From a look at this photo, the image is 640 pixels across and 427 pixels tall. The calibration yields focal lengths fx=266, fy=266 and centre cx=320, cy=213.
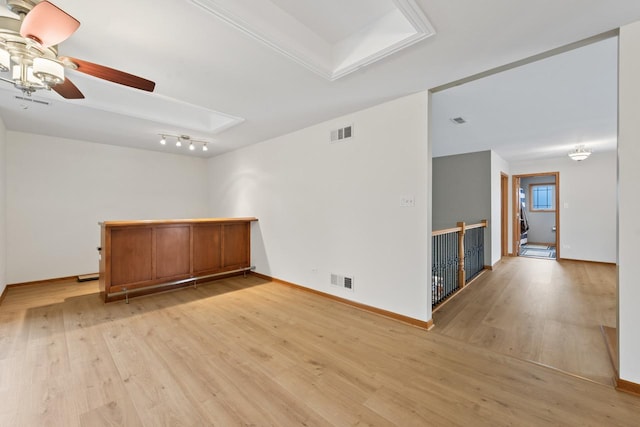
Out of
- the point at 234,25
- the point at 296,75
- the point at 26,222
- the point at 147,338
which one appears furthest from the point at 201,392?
the point at 26,222

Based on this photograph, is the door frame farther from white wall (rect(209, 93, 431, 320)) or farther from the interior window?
white wall (rect(209, 93, 431, 320))

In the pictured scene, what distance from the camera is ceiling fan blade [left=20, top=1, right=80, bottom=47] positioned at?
130cm

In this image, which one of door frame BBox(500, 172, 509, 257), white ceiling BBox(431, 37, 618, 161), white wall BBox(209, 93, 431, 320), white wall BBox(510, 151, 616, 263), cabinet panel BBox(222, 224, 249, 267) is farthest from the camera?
door frame BBox(500, 172, 509, 257)

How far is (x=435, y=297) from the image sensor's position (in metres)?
3.69

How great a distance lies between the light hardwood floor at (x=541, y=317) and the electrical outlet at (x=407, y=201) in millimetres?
1349

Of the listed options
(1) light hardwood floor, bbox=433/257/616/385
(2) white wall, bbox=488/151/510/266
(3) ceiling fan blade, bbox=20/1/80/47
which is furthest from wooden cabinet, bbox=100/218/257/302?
(2) white wall, bbox=488/151/510/266

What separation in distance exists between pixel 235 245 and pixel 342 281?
2.36 m

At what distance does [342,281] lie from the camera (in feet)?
11.8

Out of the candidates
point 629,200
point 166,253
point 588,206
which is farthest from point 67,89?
point 588,206

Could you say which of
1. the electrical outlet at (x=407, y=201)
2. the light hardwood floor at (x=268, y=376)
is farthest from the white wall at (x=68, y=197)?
the electrical outlet at (x=407, y=201)

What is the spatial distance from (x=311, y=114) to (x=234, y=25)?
1.80 m

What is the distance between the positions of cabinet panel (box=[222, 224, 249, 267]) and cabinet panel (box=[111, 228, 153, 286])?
3.92 feet

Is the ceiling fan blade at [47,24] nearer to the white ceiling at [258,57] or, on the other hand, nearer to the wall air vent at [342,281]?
the white ceiling at [258,57]

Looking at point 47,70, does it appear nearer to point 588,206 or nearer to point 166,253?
point 166,253
